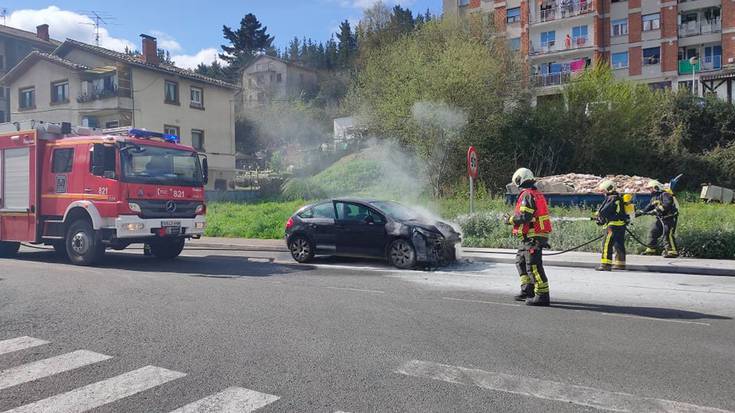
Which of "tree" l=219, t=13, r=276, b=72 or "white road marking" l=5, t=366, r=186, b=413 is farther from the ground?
"tree" l=219, t=13, r=276, b=72

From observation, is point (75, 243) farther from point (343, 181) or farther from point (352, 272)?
point (343, 181)

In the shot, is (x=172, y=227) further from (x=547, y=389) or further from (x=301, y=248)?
(x=547, y=389)

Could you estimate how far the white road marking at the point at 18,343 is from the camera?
5.59 meters

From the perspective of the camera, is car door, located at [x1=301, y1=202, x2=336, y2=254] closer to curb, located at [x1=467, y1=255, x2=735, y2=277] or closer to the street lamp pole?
curb, located at [x1=467, y1=255, x2=735, y2=277]

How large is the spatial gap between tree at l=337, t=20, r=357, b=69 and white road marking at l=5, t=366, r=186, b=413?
8137 cm

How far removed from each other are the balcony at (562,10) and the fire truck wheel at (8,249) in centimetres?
4182

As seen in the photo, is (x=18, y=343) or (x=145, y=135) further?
(x=145, y=135)

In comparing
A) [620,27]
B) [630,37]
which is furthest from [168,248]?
[620,27]

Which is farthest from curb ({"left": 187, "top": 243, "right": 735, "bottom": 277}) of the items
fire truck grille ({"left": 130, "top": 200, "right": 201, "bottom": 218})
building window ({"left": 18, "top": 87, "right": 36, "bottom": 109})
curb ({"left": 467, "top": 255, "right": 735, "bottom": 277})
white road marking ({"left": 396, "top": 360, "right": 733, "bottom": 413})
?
building window ({"left": 18, "top": 87, "right": 36, "bottom": 109})

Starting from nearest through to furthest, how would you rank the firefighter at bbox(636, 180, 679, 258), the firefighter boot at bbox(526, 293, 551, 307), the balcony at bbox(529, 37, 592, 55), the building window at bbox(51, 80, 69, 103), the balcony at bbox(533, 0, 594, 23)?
the firefighter boot at bbox(526, 293, 551, 307) < the firefighter at bbox(636, 180, 679, 258) < the building window at bbox(51, 80, 69, 103) < the balcony at bbox(533, 0, 594, 23) < the balcony at bbox(529, 37, 592, 55)

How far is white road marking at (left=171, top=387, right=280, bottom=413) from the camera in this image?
402 centimetres

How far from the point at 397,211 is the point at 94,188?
6.16m

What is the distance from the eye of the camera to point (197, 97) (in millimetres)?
38875

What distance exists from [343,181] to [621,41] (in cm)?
2628
